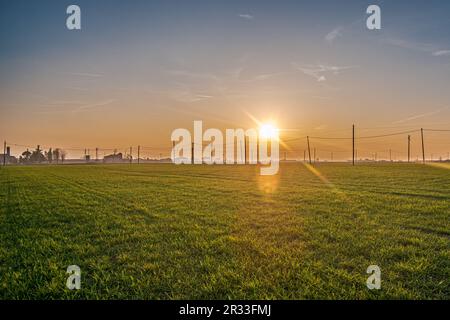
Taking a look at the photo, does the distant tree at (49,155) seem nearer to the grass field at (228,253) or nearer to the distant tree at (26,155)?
the distant tree at (26,155)

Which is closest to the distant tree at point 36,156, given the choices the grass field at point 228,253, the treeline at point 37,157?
the treeline at point 37,157

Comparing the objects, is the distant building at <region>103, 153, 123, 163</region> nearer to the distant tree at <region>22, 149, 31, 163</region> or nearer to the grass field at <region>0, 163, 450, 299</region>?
the distant tree at <region>22, 149, 31, 163</region>

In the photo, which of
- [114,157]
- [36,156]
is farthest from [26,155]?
Answer: [114,157]

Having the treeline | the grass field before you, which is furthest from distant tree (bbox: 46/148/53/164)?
the grass field

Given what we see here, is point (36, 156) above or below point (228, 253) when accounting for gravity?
above

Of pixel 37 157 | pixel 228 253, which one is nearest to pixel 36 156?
pixel 37 157

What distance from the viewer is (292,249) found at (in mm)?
6129

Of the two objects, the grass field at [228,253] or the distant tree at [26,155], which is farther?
the distant tree at [26,155]

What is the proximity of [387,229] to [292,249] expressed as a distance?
3344 mm

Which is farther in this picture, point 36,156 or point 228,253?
point 36,156

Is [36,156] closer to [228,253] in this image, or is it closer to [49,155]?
[49,155]

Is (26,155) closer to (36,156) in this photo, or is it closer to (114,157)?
(36,156)
